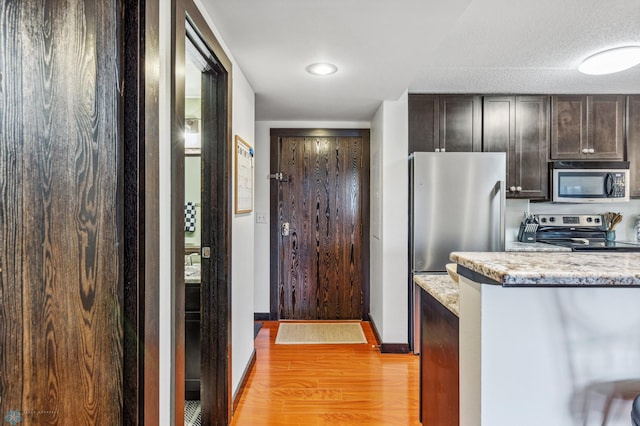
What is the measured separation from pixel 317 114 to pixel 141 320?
299cm

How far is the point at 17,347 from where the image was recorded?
2.70 ft

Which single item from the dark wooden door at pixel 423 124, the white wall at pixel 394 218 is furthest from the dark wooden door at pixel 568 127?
the white wall at pixel 394 218

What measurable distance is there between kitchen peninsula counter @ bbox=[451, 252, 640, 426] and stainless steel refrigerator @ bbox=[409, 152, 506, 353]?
1909 mm

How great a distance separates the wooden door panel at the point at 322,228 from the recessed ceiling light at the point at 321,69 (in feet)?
5.28

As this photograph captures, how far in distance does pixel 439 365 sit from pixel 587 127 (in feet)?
9.79

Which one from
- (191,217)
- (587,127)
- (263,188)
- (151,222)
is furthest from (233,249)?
(587,127)

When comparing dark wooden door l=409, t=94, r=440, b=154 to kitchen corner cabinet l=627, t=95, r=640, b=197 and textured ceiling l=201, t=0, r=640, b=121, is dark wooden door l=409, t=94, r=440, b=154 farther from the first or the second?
kitchen corner cabinet l=627, t=95, r=640, b=197

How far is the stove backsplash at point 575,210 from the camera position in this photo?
3658 millimetres

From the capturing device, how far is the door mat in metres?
3.45

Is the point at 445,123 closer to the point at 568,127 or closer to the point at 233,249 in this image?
the point at 568,127

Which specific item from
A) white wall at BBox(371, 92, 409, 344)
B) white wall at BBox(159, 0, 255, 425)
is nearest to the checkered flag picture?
white wall at BBox(159, 0, 255, 425)

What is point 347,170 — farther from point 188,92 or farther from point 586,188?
point 586,188

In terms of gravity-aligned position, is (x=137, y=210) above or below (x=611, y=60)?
below

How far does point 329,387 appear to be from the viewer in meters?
2.59
